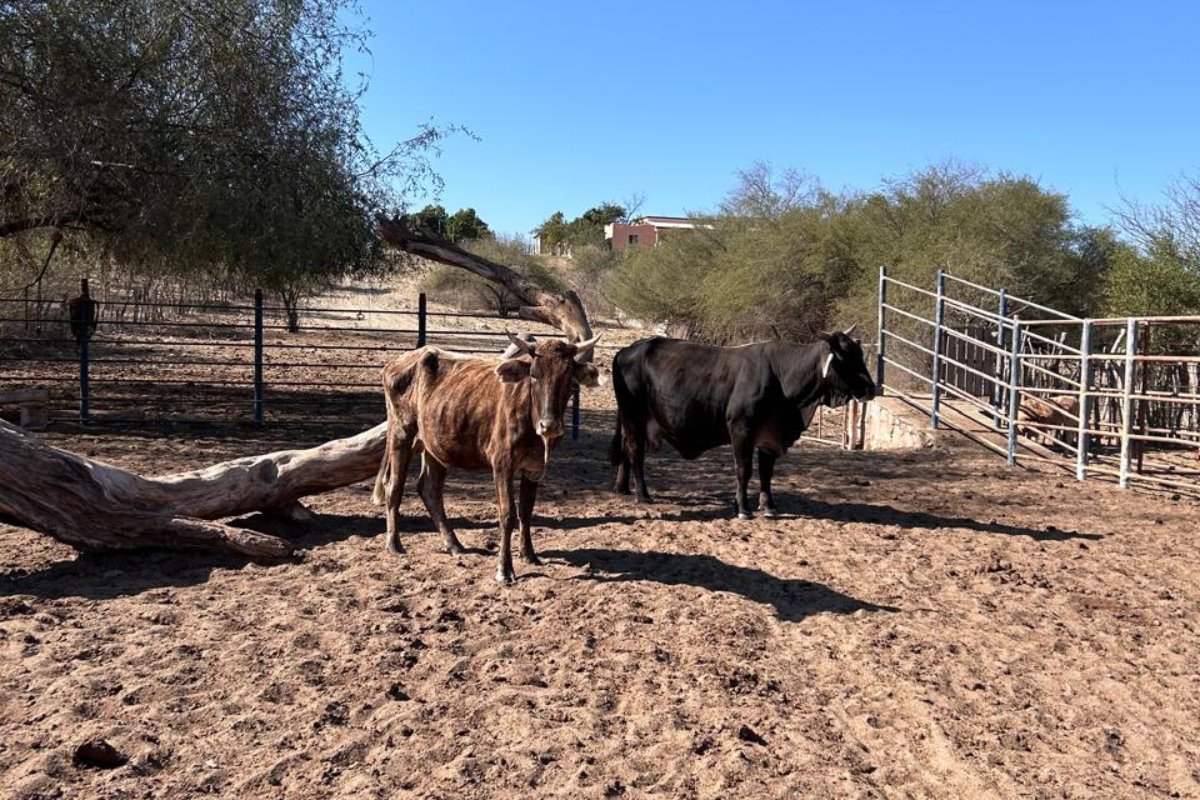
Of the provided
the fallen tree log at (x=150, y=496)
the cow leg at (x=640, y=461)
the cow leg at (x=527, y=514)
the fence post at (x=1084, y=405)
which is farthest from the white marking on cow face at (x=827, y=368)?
the fallen tree log at (x=150, y=496)

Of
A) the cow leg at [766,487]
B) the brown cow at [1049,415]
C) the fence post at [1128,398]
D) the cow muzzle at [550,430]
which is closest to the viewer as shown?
the cow muzzle at [550,430]

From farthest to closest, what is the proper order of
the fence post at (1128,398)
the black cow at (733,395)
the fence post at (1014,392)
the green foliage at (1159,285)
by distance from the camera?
the green foliage at (1159,285), the fence post at (1014,392), the fence post at (1128,398), the black cow at (733,395)

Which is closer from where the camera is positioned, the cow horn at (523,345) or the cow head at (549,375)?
the cow head at (549,375)

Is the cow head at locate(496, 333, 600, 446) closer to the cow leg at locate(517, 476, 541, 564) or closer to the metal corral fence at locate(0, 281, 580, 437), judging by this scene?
the cow leg at locate(517, 476, 541, 564)

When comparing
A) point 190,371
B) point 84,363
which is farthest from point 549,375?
point 190,371

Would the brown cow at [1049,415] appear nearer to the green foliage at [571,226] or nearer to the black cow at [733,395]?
the black cow at [733,395]

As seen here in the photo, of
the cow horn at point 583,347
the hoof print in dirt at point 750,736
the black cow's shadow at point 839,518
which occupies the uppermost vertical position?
the cow horn at point 583,347

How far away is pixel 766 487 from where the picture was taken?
8.11 meters

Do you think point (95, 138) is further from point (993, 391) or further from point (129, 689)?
point (993, 391)

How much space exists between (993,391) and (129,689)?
12035mm

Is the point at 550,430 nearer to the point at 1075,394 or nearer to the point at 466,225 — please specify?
the point at 1075,394

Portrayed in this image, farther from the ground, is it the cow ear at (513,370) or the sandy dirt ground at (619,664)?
the cow ear at (513,370)

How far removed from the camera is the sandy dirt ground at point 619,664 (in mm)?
3459

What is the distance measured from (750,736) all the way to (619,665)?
87 cm
